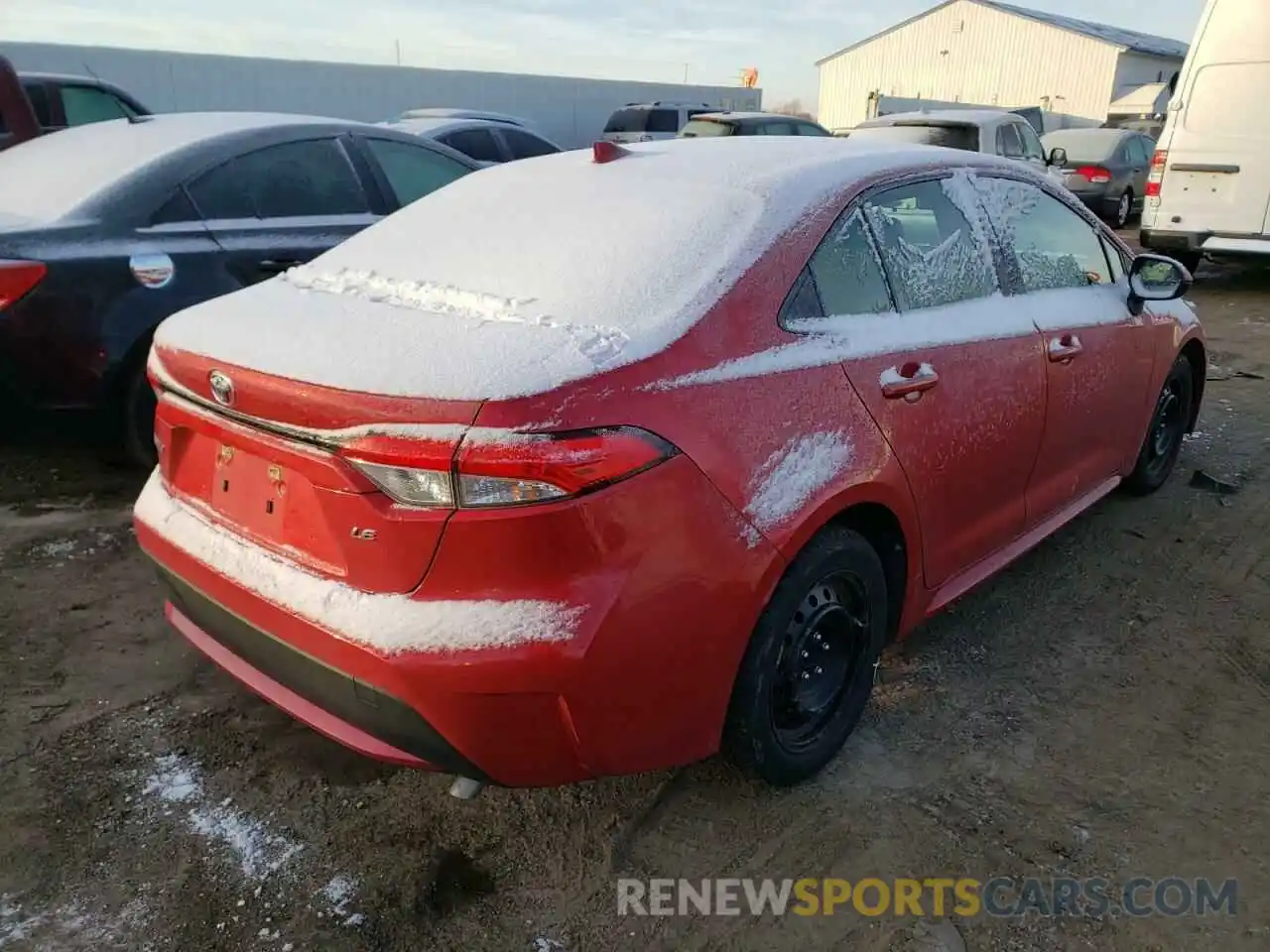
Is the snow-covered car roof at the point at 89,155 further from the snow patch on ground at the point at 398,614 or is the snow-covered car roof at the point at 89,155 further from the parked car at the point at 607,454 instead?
the snow patch on ground at the point at 398,614

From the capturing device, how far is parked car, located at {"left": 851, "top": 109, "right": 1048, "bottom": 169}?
11.2 meters

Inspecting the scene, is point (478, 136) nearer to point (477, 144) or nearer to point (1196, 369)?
point (477, 144)

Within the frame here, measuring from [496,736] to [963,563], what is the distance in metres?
1.67

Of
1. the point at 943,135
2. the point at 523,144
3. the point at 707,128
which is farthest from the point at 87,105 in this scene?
the point at 943,135

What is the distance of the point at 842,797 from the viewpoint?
256cm

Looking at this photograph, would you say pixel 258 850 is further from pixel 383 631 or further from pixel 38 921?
pixel 383 631

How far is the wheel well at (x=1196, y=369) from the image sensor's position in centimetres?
456

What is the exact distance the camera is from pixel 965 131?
1127 cm

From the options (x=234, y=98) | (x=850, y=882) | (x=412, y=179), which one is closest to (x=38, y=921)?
(x=850, y=882)

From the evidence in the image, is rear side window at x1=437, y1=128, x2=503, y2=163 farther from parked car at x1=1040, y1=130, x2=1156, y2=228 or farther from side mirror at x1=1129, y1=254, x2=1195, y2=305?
side mirror at x1=1129, y1=254, x2=1195, y2=305

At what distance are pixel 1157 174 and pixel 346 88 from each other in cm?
1816

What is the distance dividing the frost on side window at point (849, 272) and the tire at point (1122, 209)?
14.1m

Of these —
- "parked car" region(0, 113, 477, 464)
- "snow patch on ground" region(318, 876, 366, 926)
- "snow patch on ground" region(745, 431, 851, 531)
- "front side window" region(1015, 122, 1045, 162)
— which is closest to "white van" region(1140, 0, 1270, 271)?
"front side window" region(1015, 122, 1045, 162)

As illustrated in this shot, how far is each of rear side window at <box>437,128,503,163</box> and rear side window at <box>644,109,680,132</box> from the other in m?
6.84
